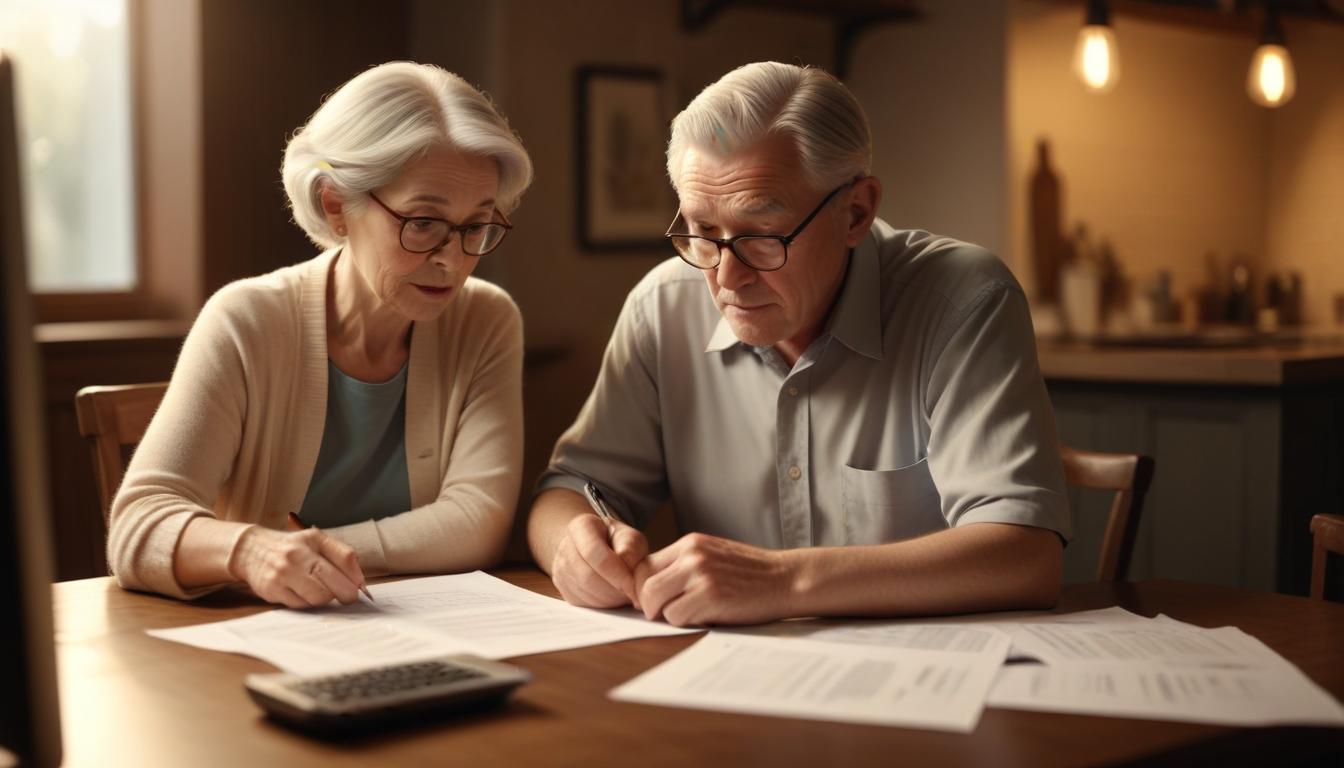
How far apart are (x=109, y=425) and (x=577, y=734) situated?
115 cm

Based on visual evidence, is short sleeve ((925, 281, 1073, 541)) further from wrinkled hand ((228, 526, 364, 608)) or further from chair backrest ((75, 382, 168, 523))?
chair backrest ((75, 382, 168, 523))

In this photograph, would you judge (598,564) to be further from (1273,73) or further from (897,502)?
(1273,73)

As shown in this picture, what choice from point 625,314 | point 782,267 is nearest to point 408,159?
point 625,314

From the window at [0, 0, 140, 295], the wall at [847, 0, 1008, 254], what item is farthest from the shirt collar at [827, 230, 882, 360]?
the wall at [847, 0, 1008, 254]

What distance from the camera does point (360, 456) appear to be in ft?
6.23

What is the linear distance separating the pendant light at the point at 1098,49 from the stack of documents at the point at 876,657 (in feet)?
8.89

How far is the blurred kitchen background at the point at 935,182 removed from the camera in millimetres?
3283

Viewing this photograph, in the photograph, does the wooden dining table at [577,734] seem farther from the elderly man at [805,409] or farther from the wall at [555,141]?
the wall at [555,141]

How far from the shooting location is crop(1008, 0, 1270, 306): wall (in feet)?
14.5

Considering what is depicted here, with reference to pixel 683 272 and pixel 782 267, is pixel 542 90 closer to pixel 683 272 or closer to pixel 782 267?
pixel 683 272

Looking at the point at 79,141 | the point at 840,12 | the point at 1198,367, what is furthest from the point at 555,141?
the point at 1198,367

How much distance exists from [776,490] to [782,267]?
324mm

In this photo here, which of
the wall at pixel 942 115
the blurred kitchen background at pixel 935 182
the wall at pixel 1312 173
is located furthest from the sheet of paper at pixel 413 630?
the wall at pixel 1312 173

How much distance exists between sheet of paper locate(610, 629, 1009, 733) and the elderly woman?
0.61 m
